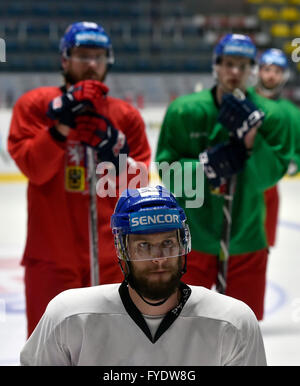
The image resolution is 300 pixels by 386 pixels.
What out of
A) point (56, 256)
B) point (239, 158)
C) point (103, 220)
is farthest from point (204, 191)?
point (56, 256)

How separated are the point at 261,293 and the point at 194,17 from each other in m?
10.6

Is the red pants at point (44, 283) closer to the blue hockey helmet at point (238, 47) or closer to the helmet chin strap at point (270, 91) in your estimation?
the blue hockey helmet at point (238, 47)

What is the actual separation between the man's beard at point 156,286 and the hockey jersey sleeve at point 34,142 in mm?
833

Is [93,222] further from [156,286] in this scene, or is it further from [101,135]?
[156,286]

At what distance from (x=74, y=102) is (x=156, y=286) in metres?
0.85

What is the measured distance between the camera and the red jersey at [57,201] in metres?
1.94

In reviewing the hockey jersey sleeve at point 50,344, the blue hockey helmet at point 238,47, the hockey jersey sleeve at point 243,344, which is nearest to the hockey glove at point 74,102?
the blue hockey helmet at point 238,47

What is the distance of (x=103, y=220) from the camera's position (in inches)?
77.4

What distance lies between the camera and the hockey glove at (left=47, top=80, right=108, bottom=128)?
1.84 m

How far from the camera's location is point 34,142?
75.4 inches

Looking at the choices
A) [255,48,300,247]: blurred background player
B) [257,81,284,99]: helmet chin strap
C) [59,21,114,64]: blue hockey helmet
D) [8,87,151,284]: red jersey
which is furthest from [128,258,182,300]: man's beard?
[257,81,284,99]: helmet chin strap

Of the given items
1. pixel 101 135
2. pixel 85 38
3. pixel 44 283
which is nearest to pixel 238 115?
pixel 101 135
